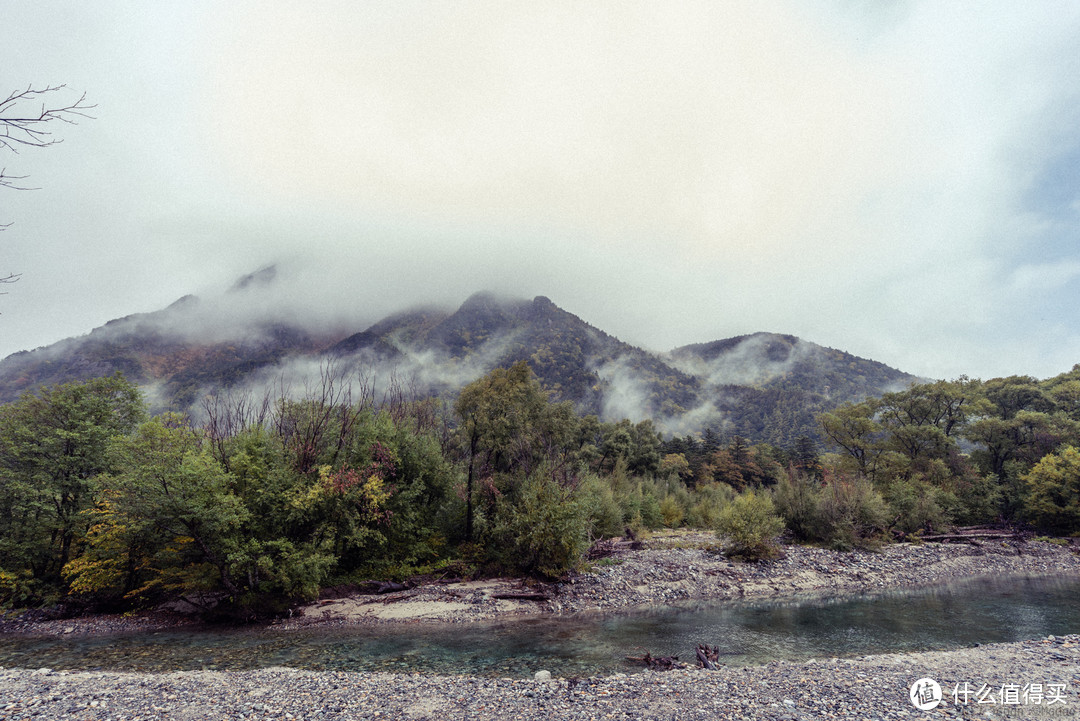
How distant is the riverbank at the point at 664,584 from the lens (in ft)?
76.9

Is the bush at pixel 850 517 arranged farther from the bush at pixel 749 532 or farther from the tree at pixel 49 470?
the tree at pixel 49 470

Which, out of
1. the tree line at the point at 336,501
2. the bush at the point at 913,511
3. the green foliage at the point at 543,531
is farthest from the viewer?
the bush at the point at 913,511

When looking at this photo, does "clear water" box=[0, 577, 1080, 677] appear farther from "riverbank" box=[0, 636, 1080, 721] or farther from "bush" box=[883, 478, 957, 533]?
"bush" box=[883, 478, 957, 533]

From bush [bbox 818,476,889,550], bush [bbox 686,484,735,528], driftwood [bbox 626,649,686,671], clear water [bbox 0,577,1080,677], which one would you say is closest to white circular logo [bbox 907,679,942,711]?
clear water [bbox 0,577,1080,677]

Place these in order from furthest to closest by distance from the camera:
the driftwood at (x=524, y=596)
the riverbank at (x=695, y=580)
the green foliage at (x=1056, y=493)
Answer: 1. the green foliage at (x=1056, y=493)
2. the driftwood at (x=524, y=596)
3. the riverbank at (x=695, y=580)

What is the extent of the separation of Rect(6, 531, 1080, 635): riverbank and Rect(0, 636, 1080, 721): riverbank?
9.29m

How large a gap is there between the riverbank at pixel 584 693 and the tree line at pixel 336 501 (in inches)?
334

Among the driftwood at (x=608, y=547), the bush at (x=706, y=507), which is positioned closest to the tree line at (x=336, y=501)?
the driftwood at (x=608, y=547)

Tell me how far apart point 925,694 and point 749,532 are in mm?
21625

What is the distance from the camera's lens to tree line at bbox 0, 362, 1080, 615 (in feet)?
76.1

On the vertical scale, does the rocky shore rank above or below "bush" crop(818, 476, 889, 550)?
above

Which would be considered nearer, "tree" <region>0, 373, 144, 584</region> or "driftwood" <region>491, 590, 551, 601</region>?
"tree" <region>0, 373, 144, 584</region>

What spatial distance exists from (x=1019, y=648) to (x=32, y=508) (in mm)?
47908

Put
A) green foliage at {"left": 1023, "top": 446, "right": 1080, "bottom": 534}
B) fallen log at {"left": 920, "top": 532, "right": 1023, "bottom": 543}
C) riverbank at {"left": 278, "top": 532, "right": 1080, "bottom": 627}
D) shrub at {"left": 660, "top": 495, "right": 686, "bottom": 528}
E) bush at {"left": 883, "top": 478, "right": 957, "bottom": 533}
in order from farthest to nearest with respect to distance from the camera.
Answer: shrub at {"left": 660, "top": 495, "right": 686, "bottom": 528} → bush at {"left": 883, "top": 478, "right": 957, "bottom": 533} → fallen log at {"left": 920, "top": 532, "right": 1023, "bottom": 543} → green foliage at {"left": 1023, "top": 446, "right": 1080, "bottom": 534} → riverbank at {"left": 278, "top": 532, "right": 1080, "bottom": 627}
